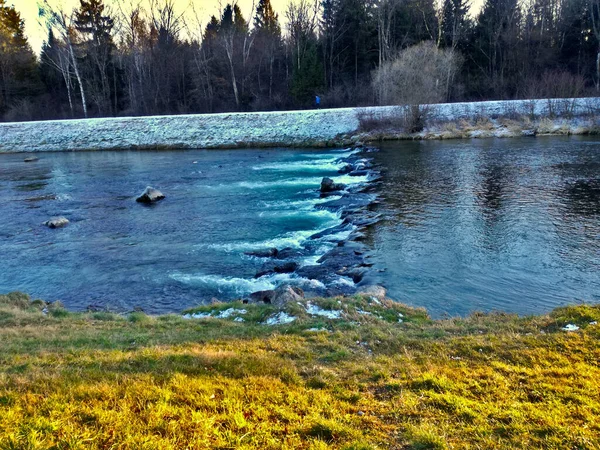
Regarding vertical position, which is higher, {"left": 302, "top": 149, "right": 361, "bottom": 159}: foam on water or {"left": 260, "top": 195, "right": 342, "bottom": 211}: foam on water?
{"left": 302, "top": 149, "right": 361, "bottom": 159}: foam on water

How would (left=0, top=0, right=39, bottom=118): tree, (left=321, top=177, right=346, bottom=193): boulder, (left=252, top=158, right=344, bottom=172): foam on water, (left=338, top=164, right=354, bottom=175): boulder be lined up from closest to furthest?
(left=321, top=177, right=346, bottom=193): boulder
(left=338, top=164, right=354, bottom=175): boulder
(left=252, top=158, right=344, bottom=172): foam on water
(left=0, top=0, right=39, bottom=118): tree

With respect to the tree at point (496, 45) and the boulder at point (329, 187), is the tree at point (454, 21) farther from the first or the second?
the boulder at point (329, 187)

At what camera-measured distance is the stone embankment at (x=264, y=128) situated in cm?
3809

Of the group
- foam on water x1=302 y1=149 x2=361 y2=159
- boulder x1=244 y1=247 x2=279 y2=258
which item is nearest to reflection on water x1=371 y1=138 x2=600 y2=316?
boulder x1=244 y1=247 x2=279 y2=258

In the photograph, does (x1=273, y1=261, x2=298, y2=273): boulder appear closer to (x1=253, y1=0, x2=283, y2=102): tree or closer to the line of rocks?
the line of rocks

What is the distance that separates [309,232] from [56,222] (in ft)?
Result: 33.3

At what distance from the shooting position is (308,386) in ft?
16.6

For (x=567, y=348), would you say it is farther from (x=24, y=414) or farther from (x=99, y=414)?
(x=24, y=414)

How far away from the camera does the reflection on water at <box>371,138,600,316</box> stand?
10383 millimetres

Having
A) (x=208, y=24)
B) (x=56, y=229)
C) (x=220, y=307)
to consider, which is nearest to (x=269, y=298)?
(x=220, y=307)

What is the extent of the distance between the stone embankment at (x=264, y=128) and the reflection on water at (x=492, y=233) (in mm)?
13309

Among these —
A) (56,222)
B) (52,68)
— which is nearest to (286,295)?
(56,222)

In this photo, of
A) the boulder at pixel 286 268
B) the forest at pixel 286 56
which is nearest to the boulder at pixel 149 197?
the boulder at pixel 286 268

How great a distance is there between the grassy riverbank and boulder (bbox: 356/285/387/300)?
6.59 feet
